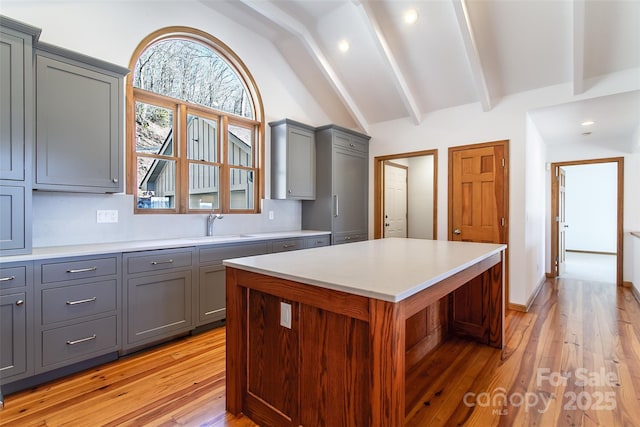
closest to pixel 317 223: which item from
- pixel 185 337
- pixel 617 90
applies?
pixel 185 337

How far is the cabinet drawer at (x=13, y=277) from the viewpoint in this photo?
1854mm

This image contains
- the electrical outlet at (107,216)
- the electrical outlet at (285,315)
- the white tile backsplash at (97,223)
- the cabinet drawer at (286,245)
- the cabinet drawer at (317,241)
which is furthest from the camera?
the cabinet drawer at (317,241)

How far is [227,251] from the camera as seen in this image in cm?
303

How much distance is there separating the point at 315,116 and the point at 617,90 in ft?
11.5

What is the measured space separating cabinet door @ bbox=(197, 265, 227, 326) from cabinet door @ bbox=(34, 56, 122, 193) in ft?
3.39

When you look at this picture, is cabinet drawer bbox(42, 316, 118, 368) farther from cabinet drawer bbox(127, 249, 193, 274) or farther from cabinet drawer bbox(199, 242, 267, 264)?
cabinet drawer bbox(199, 242, 267, 264)

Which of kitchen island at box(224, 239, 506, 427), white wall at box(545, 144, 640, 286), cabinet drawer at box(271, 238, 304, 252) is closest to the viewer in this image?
kitchen island at box(224, 239, 506, 427)

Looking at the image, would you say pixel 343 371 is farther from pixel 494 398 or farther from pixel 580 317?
pixel 580 317

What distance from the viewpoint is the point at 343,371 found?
51.7 inches

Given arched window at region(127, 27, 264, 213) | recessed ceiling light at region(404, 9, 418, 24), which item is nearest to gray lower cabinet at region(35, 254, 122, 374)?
arched window at region(127, 27, 264, 213)

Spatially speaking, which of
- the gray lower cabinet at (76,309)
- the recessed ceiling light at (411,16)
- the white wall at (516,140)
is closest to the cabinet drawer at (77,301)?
the gray lower cabinet at (76,309)

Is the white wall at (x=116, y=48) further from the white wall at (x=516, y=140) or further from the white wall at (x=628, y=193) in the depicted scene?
the white wall at (x=628, y=193)

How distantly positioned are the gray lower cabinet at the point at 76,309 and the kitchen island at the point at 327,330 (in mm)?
1147

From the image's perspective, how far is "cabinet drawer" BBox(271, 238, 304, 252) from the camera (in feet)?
11.4
